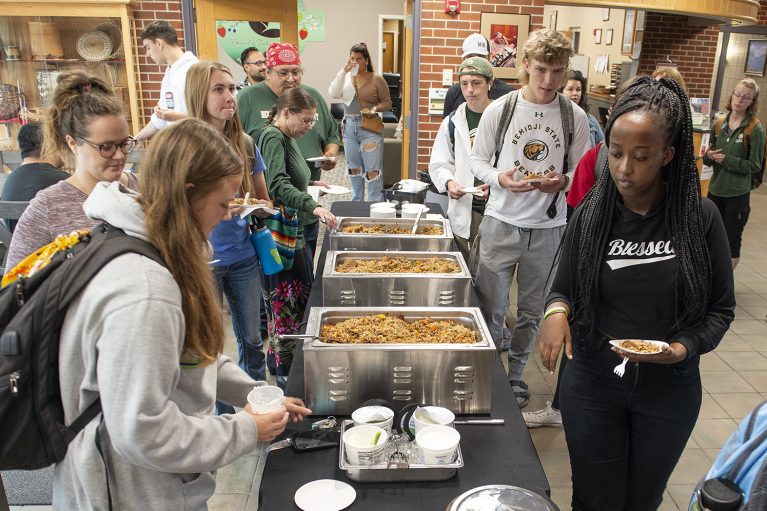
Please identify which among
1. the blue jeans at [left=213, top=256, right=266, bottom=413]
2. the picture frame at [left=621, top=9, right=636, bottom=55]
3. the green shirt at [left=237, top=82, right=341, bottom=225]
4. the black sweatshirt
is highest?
the picture frame at [left=621, top=9, right=636, bottom=55]

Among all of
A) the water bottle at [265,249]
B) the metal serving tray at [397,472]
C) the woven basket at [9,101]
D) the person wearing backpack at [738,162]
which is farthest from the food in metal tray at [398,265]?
the woven basket at [9,101]

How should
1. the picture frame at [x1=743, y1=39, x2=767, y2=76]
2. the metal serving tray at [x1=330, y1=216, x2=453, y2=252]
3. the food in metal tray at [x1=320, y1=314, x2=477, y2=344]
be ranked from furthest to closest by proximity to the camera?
the picture frame at [x1=743, y1=39, x2=767, y2=76] < the metal serving tray at [x1=330, y1=216, x2=453, y2=252] < the food in metal tray at [x1=320, y1=314, x2=477, y2=344]

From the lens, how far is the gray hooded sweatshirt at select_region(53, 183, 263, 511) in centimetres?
106

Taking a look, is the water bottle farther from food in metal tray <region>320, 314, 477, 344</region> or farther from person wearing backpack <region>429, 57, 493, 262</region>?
person wearing backpack <region>429, 57, 493, 262</region>

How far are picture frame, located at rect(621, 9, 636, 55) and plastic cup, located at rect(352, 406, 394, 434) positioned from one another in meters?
8.40

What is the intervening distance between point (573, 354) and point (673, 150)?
0.68 m

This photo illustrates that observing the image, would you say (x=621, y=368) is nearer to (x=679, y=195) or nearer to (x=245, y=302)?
(x=679, y=195)

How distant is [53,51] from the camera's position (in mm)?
5465

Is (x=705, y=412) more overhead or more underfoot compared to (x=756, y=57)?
more underfoot

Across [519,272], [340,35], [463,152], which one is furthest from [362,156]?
[340,35]

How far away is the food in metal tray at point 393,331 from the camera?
1912 millimetres

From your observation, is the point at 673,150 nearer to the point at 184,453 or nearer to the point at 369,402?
the point at 369,402

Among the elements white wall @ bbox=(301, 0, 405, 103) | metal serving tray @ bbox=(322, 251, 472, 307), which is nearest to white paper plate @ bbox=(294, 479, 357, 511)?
metal serving tray @ bbox=(322, 251, 472, 307)

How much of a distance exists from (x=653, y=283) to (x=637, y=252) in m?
0.10
